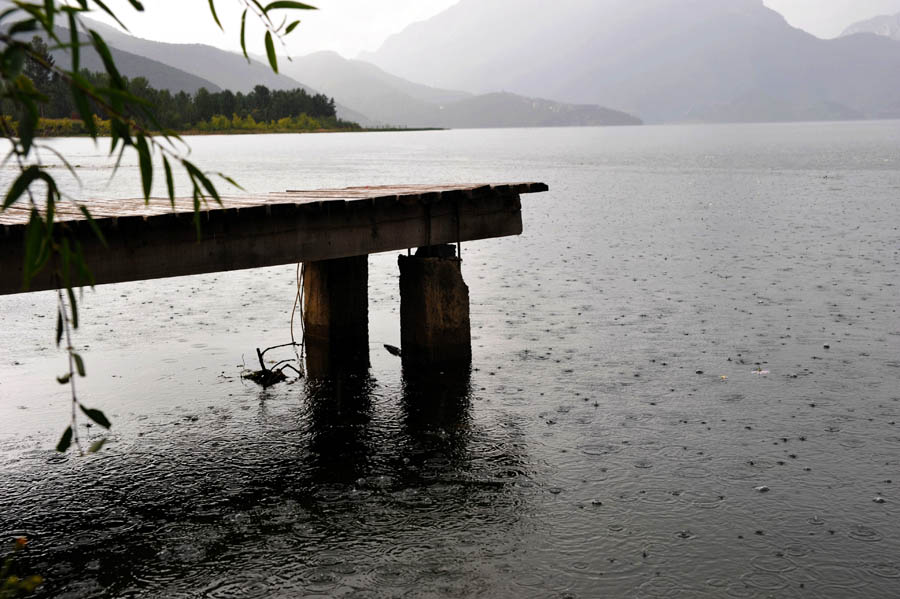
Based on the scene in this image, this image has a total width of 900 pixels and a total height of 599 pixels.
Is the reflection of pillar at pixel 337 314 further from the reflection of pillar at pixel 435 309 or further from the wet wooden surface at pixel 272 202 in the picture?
the wet wooden surface at pixel 272 202

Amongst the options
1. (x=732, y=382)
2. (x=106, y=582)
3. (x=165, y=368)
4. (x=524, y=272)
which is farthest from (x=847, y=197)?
(x=106, y=582)

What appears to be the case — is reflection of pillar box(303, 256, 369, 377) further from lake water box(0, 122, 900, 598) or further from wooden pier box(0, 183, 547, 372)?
lake water box(0, 122, 900, 598)

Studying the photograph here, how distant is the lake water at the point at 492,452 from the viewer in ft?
30.5

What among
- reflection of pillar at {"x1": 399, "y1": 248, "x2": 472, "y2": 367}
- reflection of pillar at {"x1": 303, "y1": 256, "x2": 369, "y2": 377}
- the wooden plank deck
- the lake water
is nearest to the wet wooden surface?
the wooden plank deck

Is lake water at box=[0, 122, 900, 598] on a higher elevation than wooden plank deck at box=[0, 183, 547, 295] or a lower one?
lower

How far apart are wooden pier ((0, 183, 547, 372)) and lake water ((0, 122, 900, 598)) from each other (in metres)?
1.09

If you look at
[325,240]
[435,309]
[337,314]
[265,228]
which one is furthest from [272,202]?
[337,314]

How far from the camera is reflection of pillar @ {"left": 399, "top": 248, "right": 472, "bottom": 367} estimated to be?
15547mm

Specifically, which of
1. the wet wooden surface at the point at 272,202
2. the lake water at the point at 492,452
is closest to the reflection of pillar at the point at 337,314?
the lake water at the point at 492,452

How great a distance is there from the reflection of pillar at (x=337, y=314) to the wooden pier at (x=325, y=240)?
23mm

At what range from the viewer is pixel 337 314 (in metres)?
17.0

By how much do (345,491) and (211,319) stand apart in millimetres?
10184

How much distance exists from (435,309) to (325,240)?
233 cm

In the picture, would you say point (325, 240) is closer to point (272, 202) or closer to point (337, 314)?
point (272, 202)
